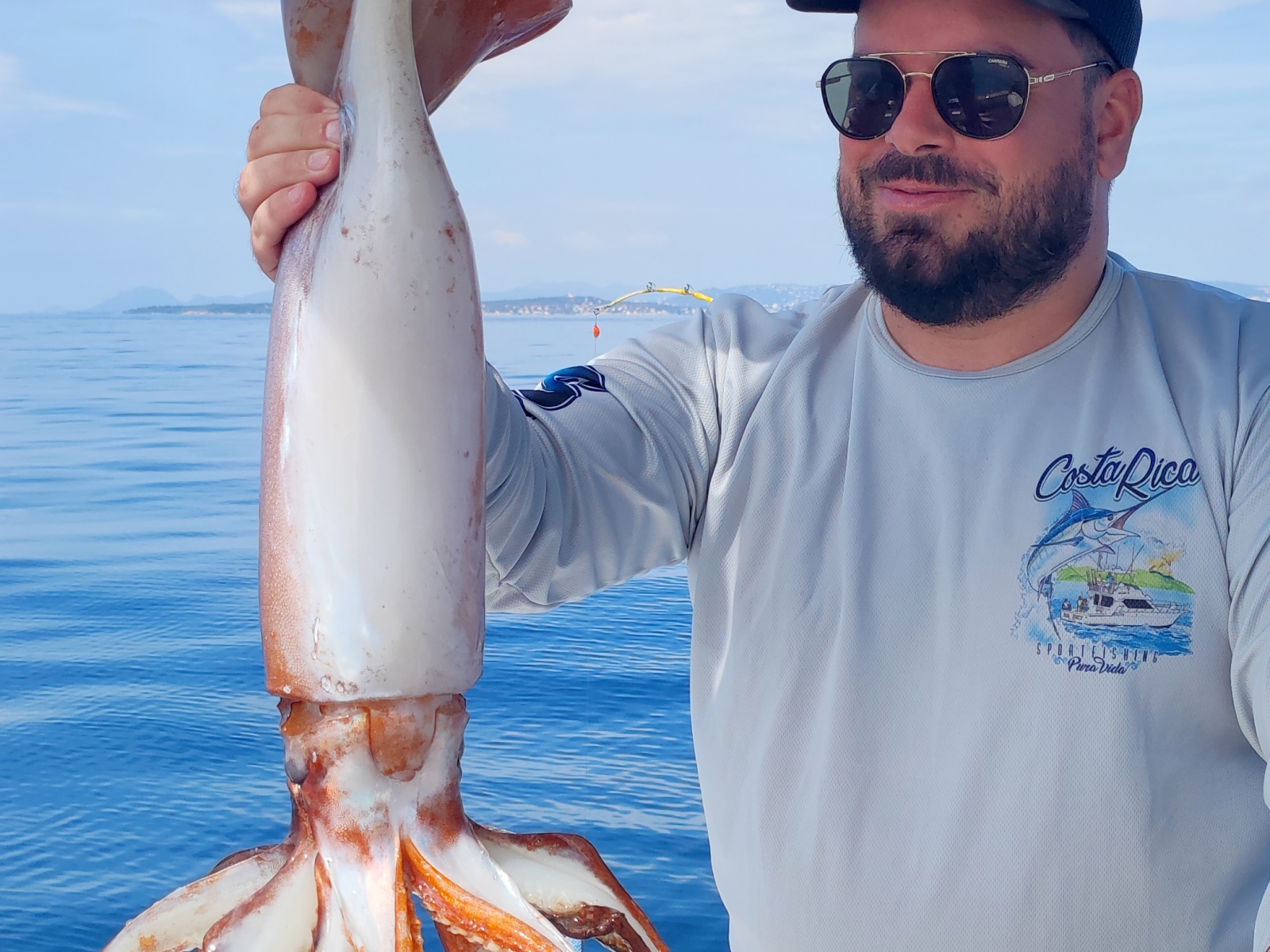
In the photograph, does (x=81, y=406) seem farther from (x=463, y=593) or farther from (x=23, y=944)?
(x=463, y=593)

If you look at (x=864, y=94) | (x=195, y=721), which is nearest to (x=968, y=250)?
(x=864, y=94)

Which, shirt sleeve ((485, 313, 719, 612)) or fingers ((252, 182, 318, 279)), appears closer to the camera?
fingers ((252, 182, 318, 279))

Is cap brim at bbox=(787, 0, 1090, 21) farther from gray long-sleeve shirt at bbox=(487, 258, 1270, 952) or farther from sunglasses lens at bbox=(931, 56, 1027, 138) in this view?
gray long-sleeve shirt at bbox=(487, 258, 1270, 952)

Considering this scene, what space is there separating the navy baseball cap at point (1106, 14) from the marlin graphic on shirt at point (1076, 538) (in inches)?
22.7

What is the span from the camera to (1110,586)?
1.37 metres

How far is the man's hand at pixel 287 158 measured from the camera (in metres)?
0.98

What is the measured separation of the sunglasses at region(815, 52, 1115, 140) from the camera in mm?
1438

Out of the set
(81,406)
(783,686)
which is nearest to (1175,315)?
(783,686)

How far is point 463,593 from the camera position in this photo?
0.95m

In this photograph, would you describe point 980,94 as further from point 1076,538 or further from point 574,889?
point 574,889

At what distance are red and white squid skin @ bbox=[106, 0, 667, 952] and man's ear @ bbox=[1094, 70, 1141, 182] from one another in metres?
0.99

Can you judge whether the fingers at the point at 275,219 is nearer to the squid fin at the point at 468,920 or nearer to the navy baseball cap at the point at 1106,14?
the squid fin at the point at 468,920

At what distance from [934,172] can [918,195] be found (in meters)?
0.03

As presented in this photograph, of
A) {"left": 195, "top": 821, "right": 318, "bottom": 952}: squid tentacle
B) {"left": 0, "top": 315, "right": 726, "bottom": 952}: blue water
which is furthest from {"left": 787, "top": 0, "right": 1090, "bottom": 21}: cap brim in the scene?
{"left": 0, "top": 315, "right": 726, "bottom": 952}: blue water
